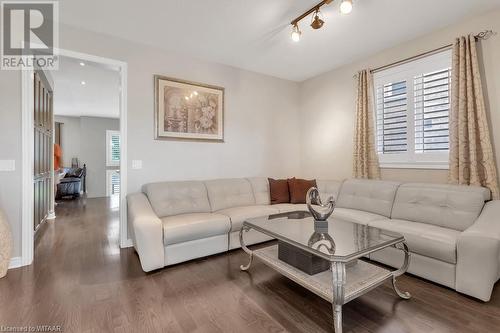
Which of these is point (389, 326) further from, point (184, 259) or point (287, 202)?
point (287, 202)

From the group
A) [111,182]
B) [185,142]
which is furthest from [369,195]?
[111,182]

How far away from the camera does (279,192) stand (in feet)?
12.5

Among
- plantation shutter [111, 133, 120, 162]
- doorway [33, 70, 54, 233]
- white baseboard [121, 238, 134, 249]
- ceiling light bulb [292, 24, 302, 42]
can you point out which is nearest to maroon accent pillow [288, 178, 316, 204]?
ceiling light bulb [292, 24, 302, 42]

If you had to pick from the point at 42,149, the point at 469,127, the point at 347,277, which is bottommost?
the point at 347,277

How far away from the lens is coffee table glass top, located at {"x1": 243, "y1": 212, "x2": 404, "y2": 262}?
168 centimetres

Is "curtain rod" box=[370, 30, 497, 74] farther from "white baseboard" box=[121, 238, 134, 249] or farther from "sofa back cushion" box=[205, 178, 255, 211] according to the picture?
"white baseboard" box=[121, 238, 134, 249]

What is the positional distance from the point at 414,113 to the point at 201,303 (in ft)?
10.7

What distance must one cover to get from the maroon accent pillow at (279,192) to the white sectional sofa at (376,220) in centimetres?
18

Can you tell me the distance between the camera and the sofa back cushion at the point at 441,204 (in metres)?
2.35

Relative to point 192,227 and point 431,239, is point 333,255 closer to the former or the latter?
point 431,239

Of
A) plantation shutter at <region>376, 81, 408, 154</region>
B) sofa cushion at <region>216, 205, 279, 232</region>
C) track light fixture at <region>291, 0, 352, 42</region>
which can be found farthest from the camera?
plantation shutter at <region>376, 81, 408, 154</region>

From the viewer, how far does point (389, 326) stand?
163 cm

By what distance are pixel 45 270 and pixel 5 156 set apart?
120cm

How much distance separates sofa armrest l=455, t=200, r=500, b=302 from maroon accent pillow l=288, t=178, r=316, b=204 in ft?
6.45
